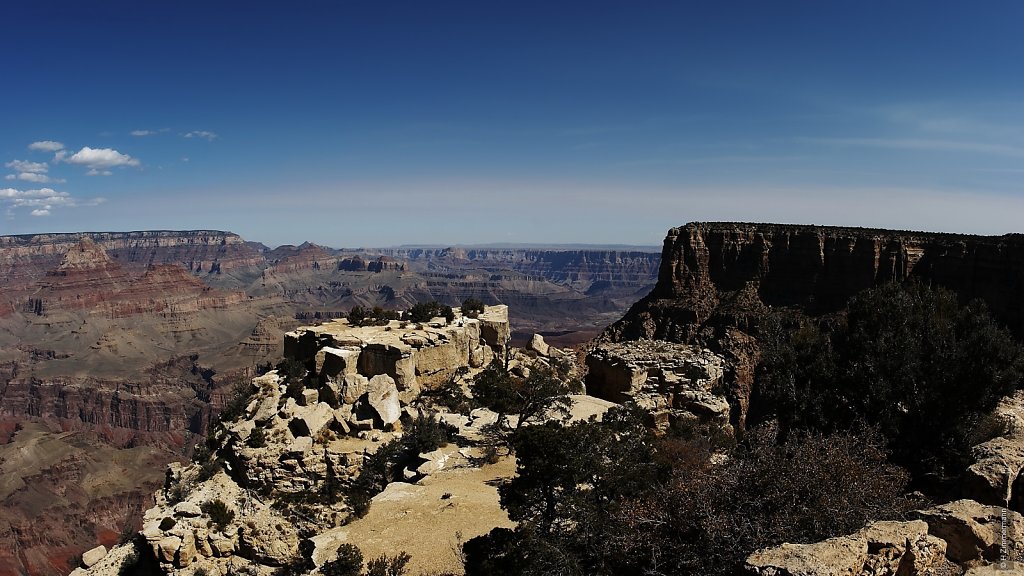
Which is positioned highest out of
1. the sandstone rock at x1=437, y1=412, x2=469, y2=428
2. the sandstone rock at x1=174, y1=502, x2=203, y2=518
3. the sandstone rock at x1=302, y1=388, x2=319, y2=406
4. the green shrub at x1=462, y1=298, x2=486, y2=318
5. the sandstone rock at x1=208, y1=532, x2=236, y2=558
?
the green shrub at x1=462, y1=298, x2=486, y2=318

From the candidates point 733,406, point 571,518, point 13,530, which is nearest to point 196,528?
point 571,518

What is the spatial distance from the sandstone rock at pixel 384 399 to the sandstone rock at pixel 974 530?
2359 centimetres

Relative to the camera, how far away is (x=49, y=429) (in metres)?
146

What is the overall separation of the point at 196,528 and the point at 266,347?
192009 millimetres

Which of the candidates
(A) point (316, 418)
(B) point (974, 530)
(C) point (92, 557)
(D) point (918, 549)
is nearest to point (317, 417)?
(A) point (316, 418)

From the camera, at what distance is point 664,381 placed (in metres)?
33.7

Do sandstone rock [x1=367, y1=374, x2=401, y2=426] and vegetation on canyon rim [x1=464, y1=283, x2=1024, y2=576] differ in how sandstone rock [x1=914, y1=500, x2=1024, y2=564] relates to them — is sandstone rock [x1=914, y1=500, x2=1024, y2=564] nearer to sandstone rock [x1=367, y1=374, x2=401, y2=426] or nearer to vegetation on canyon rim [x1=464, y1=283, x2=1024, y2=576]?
vegetation on canyon rim [x1=464, y1=283, x2=1024, y2=576]

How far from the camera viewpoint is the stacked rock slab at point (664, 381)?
30656mm

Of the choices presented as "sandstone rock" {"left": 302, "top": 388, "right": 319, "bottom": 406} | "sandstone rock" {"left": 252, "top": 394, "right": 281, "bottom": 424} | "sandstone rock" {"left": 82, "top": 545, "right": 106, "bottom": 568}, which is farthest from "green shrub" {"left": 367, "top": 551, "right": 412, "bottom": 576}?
"sandstone rock" {"left": 82, "top": 545, "right": 106, "bottom": 568}

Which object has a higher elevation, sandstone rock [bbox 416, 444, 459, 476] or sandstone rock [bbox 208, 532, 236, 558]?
sandstone rock [bbox 416, 444, 459, 476]

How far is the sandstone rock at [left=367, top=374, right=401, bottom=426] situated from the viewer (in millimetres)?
29312

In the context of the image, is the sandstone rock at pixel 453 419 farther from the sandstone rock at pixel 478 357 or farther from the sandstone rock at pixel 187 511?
the sandstone rock at pixel 187 511

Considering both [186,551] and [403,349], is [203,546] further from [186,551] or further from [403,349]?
[403,349]

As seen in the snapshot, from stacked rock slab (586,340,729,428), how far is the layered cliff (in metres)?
20.4
